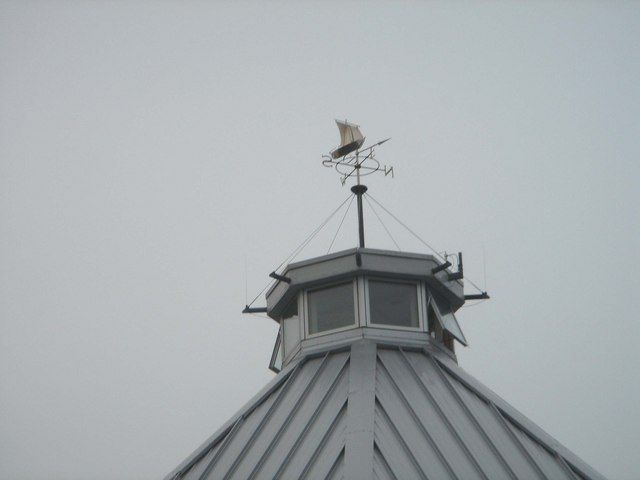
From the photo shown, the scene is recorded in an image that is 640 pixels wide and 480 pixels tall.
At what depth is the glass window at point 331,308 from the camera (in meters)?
26.2

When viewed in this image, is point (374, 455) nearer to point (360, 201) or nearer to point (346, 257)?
point (346, 257)

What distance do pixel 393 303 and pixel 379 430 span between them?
4.73 meters

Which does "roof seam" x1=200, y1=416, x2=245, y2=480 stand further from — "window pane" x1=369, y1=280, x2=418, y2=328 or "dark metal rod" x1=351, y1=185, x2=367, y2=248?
"dark metal rod" x1=351, y1=185, x2=367, y2=248

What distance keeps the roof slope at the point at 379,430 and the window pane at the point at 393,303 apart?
0.88 metres

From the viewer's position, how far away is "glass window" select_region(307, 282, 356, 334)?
1032 inches

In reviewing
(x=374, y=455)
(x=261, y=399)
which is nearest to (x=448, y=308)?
(x=261, y=399)

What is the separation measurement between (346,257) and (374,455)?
6.05 m

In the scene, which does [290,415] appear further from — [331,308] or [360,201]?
[360,201]

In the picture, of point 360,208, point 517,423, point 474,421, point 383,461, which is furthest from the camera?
point 360,208

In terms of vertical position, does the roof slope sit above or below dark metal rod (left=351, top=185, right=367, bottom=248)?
below

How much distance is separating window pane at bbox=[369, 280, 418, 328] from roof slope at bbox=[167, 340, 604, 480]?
2.88 ft

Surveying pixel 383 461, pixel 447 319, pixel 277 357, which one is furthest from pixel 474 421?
pixel 277 357

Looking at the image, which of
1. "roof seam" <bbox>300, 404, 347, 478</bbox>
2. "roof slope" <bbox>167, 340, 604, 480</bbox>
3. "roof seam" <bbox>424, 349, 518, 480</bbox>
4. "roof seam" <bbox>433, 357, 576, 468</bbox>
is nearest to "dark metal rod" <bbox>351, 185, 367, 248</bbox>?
"roof slope" <bbox>167, 340, 604, 480</bbox>

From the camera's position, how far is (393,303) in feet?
86.4
